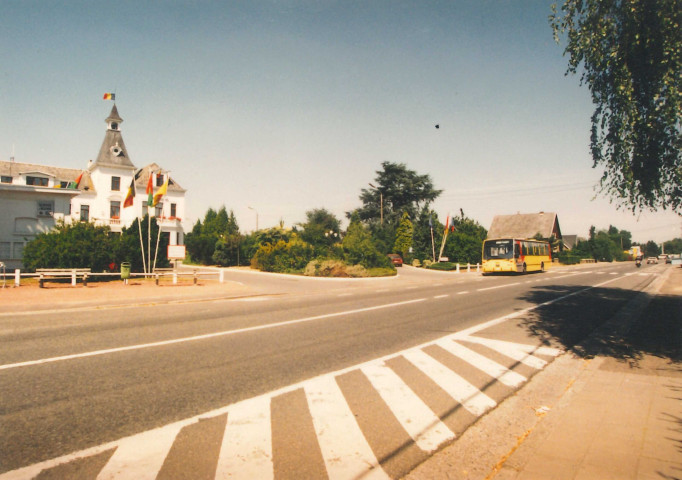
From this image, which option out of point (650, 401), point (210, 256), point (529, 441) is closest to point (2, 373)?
point (529, 441)

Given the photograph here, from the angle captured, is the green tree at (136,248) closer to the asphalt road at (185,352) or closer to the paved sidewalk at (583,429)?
the asphalt road at (185,352)

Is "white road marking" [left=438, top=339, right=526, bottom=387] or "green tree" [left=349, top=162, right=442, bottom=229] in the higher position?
"green tree" [left=349, top=162, right=442, bottom=229]

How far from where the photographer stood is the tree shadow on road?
798 centimetres

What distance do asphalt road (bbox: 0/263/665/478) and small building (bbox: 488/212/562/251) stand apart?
75.6 m

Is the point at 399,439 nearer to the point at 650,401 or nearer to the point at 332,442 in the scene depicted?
the point at 332,442

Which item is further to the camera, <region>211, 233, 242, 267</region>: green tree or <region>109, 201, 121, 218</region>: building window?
<region>109, 201, 121, 218</region>: building window

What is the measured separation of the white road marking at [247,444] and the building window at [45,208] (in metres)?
35.7

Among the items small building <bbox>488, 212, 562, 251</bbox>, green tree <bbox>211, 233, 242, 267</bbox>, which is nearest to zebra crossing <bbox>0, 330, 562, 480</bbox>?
green tree <bbox>211, 233, 242, 267</bbox>

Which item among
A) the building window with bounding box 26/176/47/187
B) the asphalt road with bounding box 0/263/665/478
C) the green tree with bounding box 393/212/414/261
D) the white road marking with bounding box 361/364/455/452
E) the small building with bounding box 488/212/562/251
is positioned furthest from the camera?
the small building with bounding box 488/212/562/251

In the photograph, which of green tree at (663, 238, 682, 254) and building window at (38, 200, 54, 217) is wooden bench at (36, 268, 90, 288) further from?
green tree at (663, 238, 682, 254)

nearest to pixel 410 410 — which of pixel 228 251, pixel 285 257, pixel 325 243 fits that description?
pixel 285 257

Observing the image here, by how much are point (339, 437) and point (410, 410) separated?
3.65 feet

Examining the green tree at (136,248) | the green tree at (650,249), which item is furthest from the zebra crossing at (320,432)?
the green tree at (650,249)

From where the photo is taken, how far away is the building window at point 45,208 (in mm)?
33250
